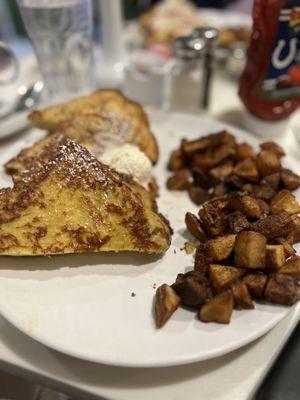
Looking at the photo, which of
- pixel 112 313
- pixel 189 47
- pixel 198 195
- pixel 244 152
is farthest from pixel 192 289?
pixel 189 47

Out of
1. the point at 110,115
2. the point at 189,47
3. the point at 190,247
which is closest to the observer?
the point at 190,247

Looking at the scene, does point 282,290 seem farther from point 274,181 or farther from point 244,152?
point 244,152

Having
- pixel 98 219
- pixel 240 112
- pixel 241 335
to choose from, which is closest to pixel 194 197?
pixel 98 219

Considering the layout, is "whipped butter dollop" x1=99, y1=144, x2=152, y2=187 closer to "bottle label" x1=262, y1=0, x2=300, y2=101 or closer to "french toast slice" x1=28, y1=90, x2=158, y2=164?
"french toast slice" x1=28, y1=90, x2=158, y2=164

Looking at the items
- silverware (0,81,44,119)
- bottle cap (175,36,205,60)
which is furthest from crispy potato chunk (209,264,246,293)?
silverware (0,81,44,119)

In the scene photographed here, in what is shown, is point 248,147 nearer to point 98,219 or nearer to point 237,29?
point 98,219

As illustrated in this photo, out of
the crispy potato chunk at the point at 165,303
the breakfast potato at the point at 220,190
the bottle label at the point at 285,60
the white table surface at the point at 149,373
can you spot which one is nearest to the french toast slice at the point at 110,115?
the breakfast potato at the point at 220,190
